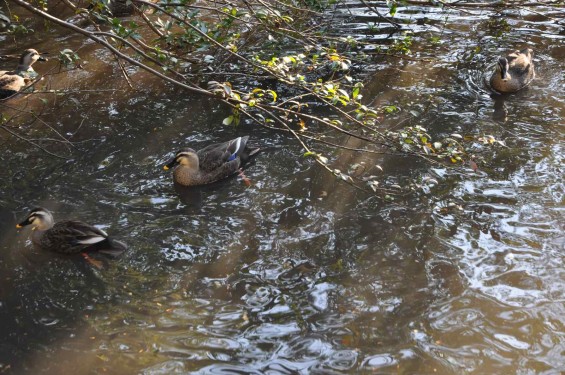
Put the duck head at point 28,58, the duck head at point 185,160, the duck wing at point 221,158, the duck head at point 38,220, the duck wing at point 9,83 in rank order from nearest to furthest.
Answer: the duck head at point 38,220, the duck head at point 185,160, the duck wing at point 221,158, the duck wing at point 9,83, the duck head at point 28,58

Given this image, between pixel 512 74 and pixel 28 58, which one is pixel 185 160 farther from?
pixel 512 74

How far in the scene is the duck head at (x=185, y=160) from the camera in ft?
25.9

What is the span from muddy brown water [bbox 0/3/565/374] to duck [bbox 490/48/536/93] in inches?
13.7

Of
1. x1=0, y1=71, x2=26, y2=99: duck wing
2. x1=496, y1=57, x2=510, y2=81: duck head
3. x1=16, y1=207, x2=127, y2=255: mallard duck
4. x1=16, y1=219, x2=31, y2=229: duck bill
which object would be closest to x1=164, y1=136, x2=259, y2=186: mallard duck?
x1=16, y1=207, x2=127, y2=255: mallard duck

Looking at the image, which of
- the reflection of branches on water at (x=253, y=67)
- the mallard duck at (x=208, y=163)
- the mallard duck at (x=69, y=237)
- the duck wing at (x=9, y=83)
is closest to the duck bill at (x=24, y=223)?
the mallard duck at (x=69, y=237)

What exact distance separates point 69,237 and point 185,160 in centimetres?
195

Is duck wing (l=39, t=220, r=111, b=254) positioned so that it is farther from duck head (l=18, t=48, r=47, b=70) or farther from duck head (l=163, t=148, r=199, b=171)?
duck head (l=18, t=48, r=47, b=70)

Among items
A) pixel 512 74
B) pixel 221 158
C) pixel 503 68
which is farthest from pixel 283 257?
pixel 512 74

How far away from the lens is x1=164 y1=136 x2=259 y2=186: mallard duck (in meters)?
7.90

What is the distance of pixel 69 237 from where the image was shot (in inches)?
258

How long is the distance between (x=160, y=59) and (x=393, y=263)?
12.0 feet

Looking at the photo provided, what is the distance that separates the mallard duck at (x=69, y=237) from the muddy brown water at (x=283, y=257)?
163mm

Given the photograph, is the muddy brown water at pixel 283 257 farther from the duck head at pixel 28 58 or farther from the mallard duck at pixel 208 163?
the duck head at pixel 28 58

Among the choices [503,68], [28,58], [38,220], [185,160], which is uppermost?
[503,68]
